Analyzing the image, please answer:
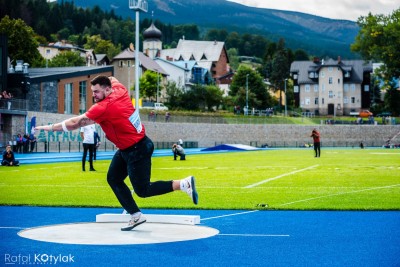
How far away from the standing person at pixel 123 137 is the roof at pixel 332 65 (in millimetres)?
129915

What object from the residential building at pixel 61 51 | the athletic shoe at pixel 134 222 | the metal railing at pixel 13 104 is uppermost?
the residential building at pixel 61 51

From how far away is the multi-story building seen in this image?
13725 centimetres

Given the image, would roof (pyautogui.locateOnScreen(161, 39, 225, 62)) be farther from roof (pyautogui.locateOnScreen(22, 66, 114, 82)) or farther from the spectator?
the spectator

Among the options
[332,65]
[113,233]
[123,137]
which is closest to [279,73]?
[332,65]

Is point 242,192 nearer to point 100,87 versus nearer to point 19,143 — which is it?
point 100,87

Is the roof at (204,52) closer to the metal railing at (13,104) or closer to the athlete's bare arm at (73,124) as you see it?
the metal railing at (13,104)

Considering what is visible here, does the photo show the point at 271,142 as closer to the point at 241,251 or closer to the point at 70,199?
the point at 70,199

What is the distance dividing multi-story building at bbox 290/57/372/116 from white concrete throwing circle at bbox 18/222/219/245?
424ft

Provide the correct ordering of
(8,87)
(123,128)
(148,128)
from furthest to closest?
1. (148,128)
2. (8,87)
3. (123,128)

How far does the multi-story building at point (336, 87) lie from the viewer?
137 meters

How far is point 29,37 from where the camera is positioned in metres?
94.1

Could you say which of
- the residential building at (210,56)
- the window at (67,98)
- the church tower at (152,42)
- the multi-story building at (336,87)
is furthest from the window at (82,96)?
the residential building at (210,56)

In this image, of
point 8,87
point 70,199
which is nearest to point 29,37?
point 8,87

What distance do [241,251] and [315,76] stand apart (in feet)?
445
